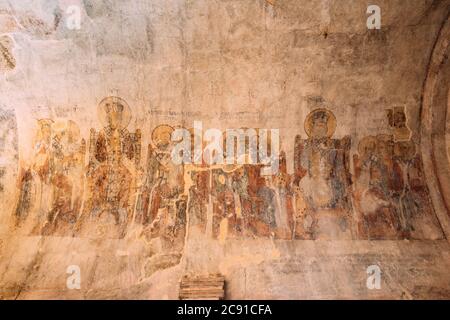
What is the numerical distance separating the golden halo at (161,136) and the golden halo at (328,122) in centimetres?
257

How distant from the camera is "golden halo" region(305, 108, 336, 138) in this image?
6605 mm

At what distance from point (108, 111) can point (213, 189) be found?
242cm

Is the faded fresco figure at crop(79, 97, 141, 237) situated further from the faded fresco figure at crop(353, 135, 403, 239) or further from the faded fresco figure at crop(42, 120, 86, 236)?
the faded fresco figure at crop(353, 135, 403, 239)

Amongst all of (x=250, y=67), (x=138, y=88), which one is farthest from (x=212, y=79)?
(x=138, y=88)

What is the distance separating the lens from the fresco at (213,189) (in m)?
6.30

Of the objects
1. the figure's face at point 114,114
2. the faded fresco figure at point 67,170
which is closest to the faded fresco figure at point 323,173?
the figure's face at point 114,114

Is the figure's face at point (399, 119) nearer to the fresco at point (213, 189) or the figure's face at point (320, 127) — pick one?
the fresco at point (213, 189)

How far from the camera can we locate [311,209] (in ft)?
21.1

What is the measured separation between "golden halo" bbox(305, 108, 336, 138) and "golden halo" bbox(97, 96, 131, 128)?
334cm

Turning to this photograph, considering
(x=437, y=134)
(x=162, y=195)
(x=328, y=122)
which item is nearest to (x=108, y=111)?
(x=162, y=195)

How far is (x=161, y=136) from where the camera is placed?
6.68 metres

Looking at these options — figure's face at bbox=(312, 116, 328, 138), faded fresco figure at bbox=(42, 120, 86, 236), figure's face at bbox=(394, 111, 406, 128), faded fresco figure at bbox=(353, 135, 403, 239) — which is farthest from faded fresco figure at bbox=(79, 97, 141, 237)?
figure's face at bbox=(394, 111, 406, 128)
